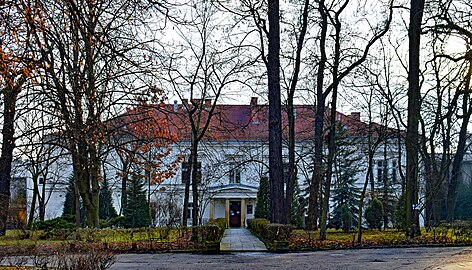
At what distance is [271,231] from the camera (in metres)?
19.3

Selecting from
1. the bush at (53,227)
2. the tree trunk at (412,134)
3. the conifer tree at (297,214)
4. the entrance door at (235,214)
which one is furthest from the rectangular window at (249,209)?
the tree trunk at (412,134)

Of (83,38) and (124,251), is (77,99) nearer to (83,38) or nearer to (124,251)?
(83,38)

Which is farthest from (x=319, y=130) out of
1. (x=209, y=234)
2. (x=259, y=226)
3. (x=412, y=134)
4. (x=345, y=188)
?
(x=209, y=234)

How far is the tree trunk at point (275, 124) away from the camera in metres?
21.1

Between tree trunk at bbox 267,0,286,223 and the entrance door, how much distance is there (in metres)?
30.0

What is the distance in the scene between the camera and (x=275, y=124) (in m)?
21.3

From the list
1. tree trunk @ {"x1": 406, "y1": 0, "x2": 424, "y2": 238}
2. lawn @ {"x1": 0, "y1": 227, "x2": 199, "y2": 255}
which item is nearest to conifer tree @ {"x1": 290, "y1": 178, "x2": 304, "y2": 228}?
tree trunk @ {"x1": 406, "y1": 0, "x2": 424, "y2": 238}

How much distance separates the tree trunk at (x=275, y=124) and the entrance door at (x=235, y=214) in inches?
1180

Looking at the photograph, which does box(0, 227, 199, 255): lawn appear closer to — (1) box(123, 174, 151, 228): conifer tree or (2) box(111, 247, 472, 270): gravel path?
(2) box(111, 247, 472, 270): gravel path

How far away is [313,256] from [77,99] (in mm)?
8328

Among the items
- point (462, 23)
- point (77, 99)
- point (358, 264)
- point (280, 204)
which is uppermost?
point (462, 23)

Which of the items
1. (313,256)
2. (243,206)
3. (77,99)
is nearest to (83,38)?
(77,99)

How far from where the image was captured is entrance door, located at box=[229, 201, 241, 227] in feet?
168

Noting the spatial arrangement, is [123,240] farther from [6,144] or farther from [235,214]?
[235,214]
